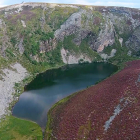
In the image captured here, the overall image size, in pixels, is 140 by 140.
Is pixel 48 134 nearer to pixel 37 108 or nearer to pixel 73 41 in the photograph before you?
pixel 37 108

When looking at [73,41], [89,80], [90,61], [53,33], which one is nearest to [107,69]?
[90,61]

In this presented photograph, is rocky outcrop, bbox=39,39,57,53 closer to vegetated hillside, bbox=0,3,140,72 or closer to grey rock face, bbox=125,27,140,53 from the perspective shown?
vegetated hillside, bbox=0,3,140,72

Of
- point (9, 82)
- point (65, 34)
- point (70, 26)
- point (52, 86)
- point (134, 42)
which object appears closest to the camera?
point (9, 82)

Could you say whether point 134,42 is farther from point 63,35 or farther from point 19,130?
point 19,130

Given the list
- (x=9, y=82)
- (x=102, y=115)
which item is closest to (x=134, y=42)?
(x=9, y=82)

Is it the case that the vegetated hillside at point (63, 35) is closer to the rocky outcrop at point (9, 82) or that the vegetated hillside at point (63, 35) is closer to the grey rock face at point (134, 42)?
the grey rock face at point (134, 42)

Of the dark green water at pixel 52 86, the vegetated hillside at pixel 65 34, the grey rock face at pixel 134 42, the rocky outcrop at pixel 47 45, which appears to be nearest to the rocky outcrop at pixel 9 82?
the dark green water at pixel 52 86
